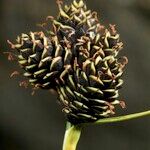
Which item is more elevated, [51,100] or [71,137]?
[51,100]

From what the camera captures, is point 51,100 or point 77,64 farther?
point 51,100

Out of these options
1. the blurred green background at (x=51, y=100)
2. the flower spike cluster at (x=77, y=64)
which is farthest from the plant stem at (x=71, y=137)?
the blurred green background at (x=51, y=100)

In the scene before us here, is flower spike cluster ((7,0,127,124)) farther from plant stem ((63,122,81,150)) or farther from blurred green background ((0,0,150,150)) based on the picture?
blurred green background ((0,0,150,150))

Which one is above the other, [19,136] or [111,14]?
[111,14]

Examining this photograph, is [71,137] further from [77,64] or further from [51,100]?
[51,100]

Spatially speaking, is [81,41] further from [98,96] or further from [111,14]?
[111,14]

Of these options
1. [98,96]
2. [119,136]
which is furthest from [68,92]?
[119,136]

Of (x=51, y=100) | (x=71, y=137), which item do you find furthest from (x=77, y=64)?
(x=51, y=100)
